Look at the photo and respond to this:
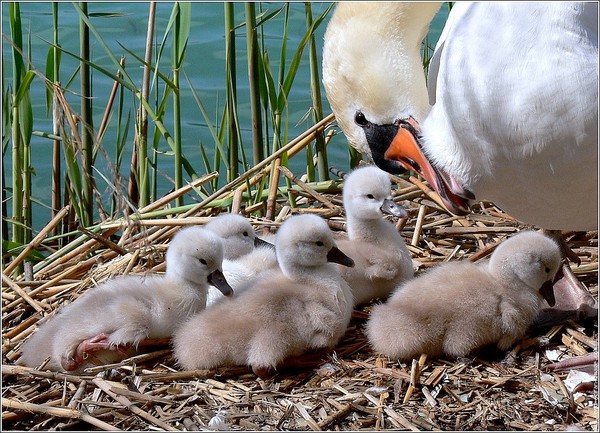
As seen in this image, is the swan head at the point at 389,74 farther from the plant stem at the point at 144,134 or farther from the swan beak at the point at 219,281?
the plant stem at the point at 144,134

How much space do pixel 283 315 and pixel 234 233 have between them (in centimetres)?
62

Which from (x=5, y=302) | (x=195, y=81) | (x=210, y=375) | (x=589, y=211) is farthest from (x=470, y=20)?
(x=195, y=81)

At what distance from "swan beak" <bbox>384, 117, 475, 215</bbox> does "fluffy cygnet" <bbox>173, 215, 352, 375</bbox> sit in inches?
19.3

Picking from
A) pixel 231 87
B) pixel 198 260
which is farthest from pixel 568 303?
pixel 231 87

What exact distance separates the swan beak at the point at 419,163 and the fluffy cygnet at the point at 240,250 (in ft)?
2.66

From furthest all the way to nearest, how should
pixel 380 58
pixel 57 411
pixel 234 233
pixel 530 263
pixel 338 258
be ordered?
pixel 234 233, pixel 338 258, pixel 530 263, pixel 380 58, pixel 57 411

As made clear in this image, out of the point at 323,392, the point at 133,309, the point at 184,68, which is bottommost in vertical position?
the point at 323,392

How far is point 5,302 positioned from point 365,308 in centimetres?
136

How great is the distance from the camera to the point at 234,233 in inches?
155

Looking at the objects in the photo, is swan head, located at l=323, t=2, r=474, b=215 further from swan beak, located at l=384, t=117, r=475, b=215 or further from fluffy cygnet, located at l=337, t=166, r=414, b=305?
fluffy cygnet, located at l=337, t=166, r=414, b=305

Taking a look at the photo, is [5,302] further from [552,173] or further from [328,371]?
[552,173]

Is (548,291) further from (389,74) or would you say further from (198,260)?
(198,260)

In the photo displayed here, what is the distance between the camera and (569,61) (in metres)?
2.74

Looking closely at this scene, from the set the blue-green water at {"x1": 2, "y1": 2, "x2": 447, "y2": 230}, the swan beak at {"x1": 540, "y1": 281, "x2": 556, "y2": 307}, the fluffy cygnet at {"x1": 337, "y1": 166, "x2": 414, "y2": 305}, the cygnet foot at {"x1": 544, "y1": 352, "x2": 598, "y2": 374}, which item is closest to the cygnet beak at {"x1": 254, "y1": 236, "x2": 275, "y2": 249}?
the fluffy cygnet at {"x1": 337, "y1": 166, "x2": 414, "y2": 305}
